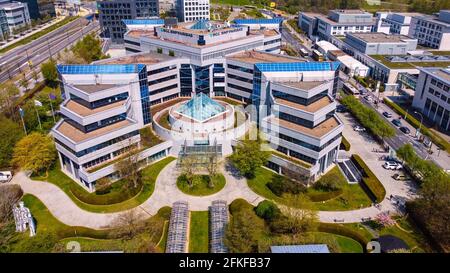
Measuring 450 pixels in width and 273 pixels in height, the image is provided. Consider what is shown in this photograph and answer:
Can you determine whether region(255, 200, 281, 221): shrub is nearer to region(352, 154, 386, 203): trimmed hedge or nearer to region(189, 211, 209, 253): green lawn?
region(189, 211, 209, 253): green lawn

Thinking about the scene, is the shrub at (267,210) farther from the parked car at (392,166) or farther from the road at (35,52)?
the road at (35,52)

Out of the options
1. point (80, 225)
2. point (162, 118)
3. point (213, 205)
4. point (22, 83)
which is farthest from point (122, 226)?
point (22, 83)

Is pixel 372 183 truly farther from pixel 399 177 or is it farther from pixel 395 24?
pixel 395 24

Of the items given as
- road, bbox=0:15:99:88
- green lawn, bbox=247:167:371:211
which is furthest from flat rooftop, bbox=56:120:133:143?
road, bbox=0:15:99:88

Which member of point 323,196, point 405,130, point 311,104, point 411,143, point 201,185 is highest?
point 311,104

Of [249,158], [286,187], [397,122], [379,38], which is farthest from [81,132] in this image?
[379,38]
